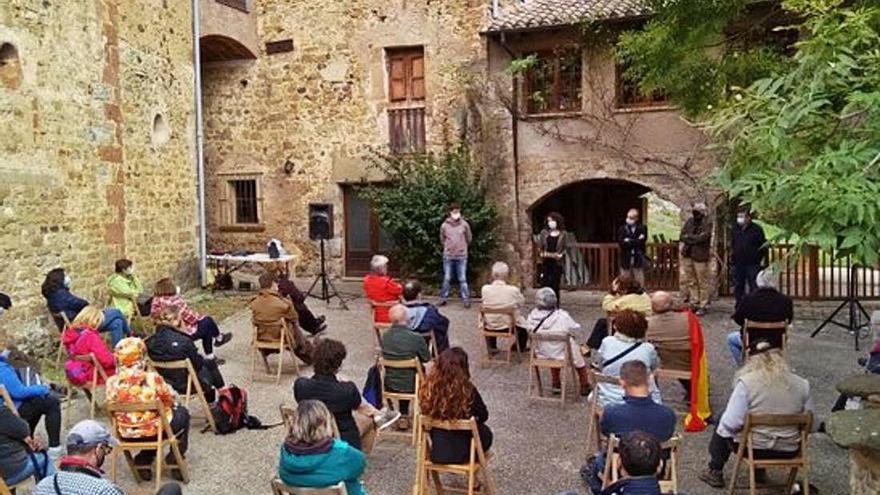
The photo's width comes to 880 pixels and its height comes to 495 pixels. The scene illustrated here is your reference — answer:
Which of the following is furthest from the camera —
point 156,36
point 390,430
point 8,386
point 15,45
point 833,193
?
point 156,36

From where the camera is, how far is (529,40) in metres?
13.6

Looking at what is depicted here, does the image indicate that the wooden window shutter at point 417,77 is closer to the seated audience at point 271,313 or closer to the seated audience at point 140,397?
the seated audience at point 271,313

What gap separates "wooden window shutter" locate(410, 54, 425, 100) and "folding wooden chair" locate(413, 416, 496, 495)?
1059cm

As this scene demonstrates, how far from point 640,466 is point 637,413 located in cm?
109

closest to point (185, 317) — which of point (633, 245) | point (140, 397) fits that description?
point (140, 397)

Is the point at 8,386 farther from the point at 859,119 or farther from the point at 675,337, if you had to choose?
the point at 859,119

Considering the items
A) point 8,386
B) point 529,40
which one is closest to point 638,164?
point 529,40

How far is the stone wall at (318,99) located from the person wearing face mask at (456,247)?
7.91 feet

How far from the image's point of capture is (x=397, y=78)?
14891 millimetres

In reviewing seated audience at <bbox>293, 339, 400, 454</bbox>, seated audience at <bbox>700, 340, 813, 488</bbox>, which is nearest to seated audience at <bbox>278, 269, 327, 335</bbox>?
seated audience at <bbox>293, 339, 400, 454</bbox>

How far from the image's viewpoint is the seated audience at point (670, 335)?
21.4 feet

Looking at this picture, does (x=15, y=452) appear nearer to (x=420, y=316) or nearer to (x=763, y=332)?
(x=420, y=316)

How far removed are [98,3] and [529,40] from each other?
6935mm

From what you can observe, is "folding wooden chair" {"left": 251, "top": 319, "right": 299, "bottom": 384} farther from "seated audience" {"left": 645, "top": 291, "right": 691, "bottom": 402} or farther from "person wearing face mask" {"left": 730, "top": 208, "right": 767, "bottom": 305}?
"person wearing face mask" {"left": 730, "top": 208, "right": 767, "bottom": 305}
